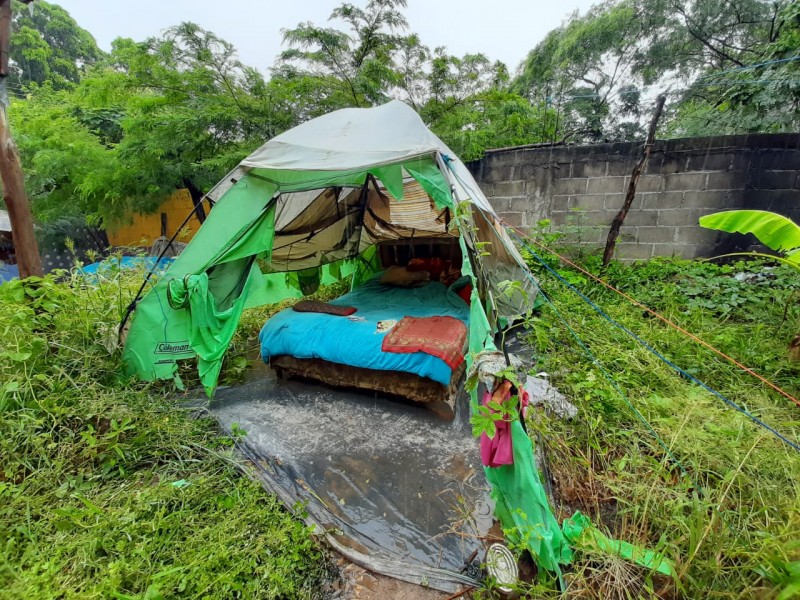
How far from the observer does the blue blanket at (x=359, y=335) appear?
2.32 m

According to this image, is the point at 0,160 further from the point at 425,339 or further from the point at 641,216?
the point at 641,216

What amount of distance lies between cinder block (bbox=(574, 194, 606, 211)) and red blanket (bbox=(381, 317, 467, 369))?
8.00ft

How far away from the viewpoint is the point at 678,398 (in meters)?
1.95

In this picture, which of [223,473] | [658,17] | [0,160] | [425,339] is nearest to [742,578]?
[425,339]

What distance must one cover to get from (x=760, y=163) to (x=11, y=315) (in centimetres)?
607

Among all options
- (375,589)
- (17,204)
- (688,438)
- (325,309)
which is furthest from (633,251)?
(17,204)

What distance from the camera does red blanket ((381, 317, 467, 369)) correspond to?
229cm

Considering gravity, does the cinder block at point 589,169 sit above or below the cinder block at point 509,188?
above

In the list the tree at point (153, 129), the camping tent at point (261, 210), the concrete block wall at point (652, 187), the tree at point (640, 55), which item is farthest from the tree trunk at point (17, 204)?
the tree at point (640, 55)

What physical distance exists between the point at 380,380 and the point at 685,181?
3.76 m

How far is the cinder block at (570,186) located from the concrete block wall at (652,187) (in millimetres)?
11

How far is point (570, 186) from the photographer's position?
401 cm

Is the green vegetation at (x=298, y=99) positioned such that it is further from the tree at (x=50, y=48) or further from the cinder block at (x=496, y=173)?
the tree at (x=50, y=48)

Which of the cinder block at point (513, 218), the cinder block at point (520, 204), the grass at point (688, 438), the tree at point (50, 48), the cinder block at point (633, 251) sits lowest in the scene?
the grass at point (688, 438)
